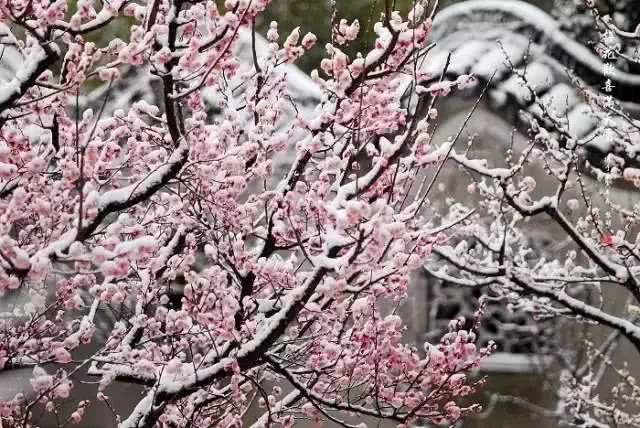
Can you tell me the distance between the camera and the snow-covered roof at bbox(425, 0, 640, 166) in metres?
10.3

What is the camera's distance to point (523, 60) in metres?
10.8

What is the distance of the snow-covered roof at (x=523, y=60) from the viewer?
10344 mm

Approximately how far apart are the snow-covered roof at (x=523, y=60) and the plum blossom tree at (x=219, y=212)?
17.7 ft

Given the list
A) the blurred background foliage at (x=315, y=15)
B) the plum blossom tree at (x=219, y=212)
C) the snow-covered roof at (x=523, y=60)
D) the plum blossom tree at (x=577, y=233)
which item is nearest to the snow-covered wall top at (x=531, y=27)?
the snow-covered roof at (x=523, y=60)

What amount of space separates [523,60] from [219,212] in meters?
7.48

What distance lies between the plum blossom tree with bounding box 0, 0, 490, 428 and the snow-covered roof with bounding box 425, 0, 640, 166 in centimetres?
541

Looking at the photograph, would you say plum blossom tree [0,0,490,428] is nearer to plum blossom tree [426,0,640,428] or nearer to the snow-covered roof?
plum blossom tree [426,0,640,428]

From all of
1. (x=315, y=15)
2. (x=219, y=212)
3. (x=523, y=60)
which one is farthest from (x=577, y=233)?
(x=315, y=15)

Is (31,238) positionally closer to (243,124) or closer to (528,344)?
(243,124)

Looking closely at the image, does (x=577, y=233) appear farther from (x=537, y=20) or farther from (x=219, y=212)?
(x=537, y=20)

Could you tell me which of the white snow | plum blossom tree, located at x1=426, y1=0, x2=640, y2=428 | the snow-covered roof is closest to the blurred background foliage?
the white snow

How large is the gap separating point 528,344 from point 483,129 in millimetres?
4180

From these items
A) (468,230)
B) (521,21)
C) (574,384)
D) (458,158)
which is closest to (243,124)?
(458,158)

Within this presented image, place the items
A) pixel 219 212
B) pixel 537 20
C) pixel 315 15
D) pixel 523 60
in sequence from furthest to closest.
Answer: pixel 315 15 < pixel 537 20 < pixel 523 60 < pixel 219 212
